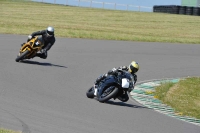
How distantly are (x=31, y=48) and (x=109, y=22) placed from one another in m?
25.8

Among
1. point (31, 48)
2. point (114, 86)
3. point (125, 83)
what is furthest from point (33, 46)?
point (125, 83)

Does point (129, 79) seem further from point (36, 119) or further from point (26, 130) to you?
point (26, 130)

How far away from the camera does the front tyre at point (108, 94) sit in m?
13.1

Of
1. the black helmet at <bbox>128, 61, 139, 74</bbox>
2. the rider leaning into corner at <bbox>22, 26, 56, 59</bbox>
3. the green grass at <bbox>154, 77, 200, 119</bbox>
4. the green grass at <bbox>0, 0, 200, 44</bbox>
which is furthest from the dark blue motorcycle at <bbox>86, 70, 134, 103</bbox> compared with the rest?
the green grass at <bbox>0, 0, 200, 44</bbox>

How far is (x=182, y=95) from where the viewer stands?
16.4m

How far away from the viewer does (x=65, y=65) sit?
65.1 ft

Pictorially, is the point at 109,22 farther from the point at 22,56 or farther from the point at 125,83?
the point at 125,83

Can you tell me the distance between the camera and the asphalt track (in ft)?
33.7

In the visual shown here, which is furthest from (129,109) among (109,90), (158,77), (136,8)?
(136,8)

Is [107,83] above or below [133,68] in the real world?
below

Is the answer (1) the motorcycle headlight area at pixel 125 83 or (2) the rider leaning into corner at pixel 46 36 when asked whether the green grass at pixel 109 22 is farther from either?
(1) the motorcycle headlight area at pixel 125 83

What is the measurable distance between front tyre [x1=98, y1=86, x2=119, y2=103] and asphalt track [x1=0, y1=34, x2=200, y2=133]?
0.46 ft

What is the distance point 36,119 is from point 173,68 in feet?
42.4

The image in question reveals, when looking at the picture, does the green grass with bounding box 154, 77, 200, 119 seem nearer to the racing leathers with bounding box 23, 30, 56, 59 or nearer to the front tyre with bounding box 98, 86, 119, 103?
the front tyre with bounding box 98, 86, 119, 103
